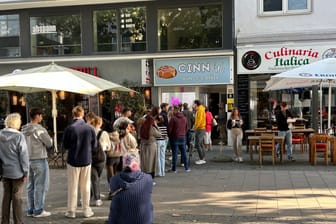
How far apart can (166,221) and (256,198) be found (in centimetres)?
217

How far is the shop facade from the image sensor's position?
1773 cm

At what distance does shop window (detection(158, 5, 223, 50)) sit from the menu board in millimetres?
1725

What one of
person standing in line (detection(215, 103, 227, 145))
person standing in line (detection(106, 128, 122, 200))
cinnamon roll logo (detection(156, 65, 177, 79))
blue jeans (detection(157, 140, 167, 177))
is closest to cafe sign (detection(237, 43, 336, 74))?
person standing in line (detection(215, 103, 227, 145))

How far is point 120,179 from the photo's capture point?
4113 mm

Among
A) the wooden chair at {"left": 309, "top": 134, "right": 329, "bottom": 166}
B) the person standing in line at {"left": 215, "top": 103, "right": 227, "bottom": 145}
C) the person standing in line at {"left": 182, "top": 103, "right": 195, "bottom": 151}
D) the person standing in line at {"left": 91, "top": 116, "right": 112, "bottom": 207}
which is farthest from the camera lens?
the person standing in line at {"left": 215, "top": 103, "right": 227, "bottom": 145}

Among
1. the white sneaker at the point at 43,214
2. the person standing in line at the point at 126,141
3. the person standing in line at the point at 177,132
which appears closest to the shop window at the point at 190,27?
the person standing in line at the point at 177,132

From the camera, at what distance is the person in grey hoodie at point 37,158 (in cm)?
707

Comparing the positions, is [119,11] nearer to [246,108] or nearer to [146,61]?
[146,61]

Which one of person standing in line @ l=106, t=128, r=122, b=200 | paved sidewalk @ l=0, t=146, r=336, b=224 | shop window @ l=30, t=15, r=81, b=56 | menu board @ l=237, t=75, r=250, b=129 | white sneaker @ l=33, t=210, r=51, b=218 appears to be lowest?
paved sidewalk @ l=0, t=146, r=336, b=224

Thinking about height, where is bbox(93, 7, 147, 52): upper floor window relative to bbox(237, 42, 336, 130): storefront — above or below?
above

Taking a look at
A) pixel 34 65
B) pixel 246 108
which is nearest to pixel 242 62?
pixel 246 108

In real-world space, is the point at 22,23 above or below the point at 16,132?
above

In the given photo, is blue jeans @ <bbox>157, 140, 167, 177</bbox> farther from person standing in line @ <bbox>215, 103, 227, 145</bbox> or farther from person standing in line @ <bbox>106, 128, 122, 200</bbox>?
person standing in line @ <bbox>215, 103, 227, 145</bbox>

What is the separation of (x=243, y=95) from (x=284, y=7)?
12.4 ft
